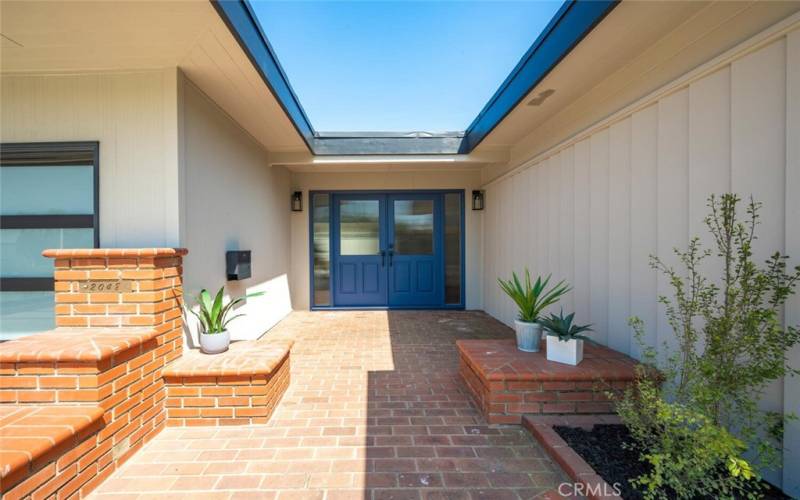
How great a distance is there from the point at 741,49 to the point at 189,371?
3627mm

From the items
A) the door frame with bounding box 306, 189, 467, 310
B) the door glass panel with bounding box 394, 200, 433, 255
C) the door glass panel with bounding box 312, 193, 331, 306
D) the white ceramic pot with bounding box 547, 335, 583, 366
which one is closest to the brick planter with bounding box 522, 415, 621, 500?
the white ceramic pot with bounding box 547, 335, 583, 366

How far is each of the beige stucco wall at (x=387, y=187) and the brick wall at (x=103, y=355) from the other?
3571 millimetres

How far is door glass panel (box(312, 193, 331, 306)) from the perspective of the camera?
5.92 metres

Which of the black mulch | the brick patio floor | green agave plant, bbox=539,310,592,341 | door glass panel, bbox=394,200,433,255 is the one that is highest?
door glass panel, bbox=394,200,433,255

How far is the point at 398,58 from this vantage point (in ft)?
15.0

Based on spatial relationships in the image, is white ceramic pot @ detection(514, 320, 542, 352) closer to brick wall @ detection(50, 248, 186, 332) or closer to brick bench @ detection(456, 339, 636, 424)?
brick bench @ detection(456, 339, 636, 424)

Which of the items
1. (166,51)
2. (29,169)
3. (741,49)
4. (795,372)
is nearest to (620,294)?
(795,372)

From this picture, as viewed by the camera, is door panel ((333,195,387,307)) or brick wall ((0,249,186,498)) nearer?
brick wall ((0,249,186,498))

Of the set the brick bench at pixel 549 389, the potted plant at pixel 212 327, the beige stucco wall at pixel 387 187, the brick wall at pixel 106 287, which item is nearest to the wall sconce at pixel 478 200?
the beige stucco wall at pixel 387 187

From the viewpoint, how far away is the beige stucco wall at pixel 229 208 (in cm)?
261

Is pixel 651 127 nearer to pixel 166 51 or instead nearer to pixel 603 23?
pixel 603 23

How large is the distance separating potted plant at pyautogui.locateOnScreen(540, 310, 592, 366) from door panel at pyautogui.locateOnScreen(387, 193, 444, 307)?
360cm

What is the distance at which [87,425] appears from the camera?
1.54 m

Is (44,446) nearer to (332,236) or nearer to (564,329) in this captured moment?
(564,329)
